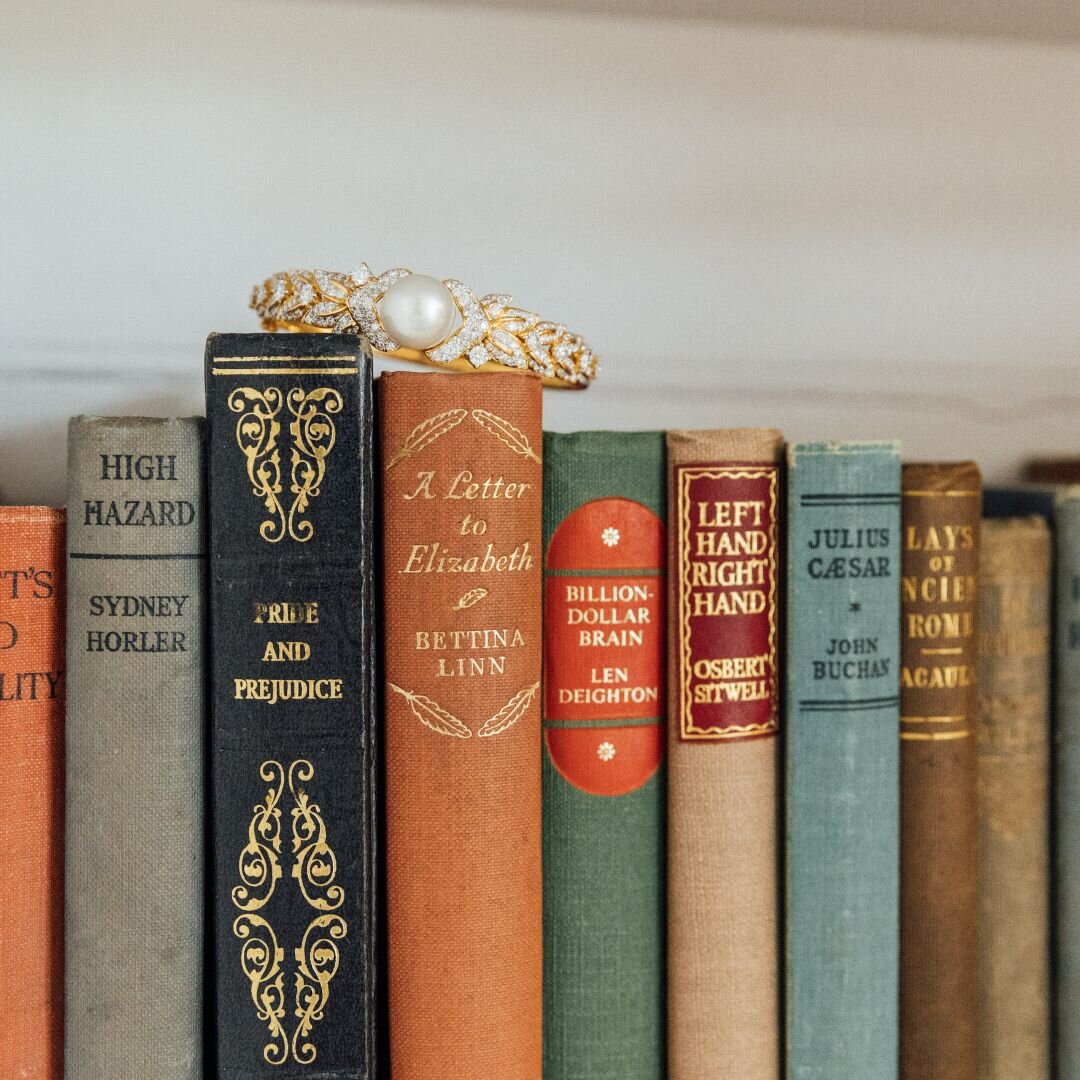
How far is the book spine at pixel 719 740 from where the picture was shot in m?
0.44

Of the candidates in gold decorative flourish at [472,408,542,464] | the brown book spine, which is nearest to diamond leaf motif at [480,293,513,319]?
gold decorative flourish at [472,408,542,464]

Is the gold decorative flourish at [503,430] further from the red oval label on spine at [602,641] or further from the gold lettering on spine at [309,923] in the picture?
the gold lettering on spine at [309,923]

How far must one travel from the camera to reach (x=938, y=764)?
18.0 inches

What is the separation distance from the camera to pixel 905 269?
0.66 m

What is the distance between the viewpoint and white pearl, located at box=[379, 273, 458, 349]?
0.47 metres

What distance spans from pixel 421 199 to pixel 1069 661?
17.0 inches

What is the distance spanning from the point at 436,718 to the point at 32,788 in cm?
16

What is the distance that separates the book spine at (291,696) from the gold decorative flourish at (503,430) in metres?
0.04

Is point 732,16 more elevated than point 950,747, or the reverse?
point 732,16

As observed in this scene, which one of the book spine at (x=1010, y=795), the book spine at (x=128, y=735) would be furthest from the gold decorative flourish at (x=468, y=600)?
the book spine at (x=1010, y=795)

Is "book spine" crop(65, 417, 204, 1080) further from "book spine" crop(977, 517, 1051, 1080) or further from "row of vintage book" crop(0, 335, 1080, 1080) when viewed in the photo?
"book spine" crop(977, 517, 1051, 1080)

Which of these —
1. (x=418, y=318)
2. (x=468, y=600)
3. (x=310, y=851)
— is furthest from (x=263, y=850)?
(x=418, y=318)

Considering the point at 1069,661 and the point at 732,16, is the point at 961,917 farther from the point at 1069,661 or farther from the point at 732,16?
the point at 732,16

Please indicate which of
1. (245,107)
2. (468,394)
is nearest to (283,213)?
(245,107)
